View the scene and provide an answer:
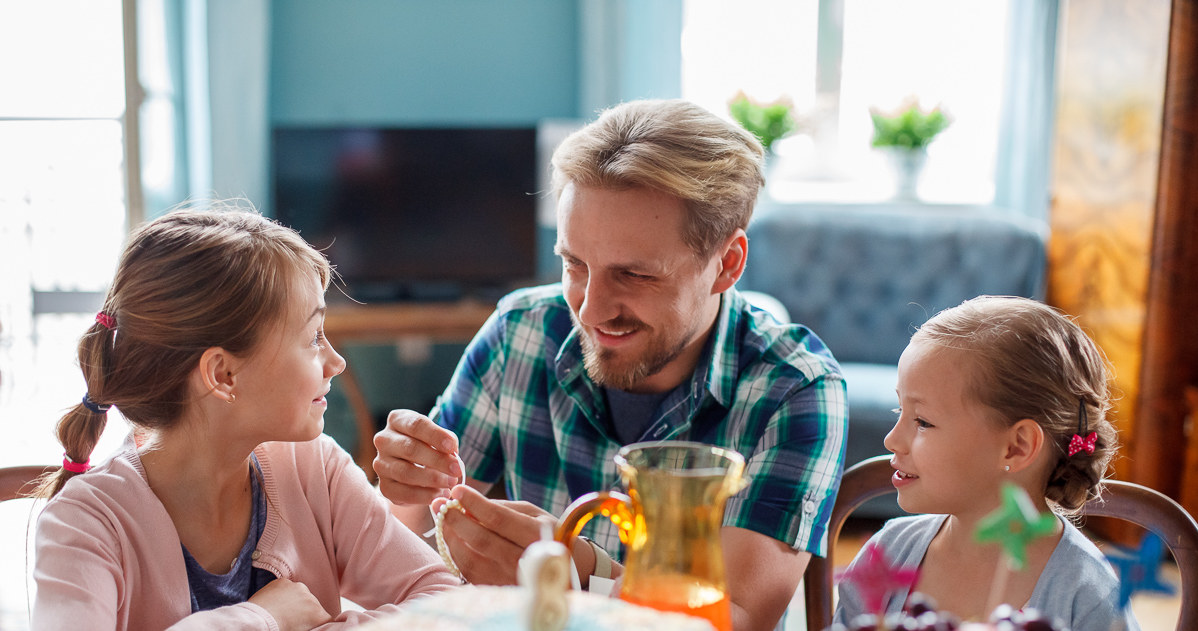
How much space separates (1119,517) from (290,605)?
93cm

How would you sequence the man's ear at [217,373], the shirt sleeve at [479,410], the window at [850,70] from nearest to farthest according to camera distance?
the man's ear at [217,373] < the shirt sleeve at [479,410] < the window at [850,70]

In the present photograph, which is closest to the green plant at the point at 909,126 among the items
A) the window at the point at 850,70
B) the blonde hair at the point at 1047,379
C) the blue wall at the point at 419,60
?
the window at the point at 850,70

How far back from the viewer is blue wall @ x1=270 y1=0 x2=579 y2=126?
14.1ft

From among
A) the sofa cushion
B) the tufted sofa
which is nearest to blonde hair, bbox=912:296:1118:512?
the tufted sofa

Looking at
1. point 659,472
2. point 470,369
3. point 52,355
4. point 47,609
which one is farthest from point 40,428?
point 659,472

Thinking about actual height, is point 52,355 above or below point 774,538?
below

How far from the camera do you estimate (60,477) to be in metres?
1.12

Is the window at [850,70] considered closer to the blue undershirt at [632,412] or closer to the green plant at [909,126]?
the green plant at [909,126]

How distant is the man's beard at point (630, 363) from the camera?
1.39 meters

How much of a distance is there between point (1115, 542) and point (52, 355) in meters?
4.19

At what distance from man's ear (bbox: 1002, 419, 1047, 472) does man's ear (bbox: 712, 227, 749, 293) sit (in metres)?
0.46

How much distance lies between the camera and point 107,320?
3.68ft

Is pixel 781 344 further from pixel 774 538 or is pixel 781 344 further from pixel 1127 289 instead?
pixel 1127 289

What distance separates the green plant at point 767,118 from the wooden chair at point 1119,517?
3.09 meters
